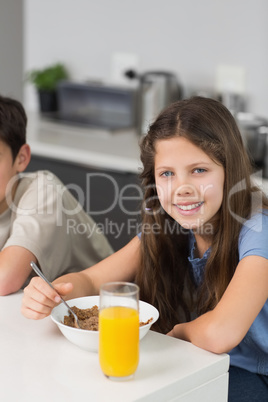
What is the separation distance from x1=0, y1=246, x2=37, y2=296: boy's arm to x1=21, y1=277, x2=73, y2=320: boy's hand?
169 millimetres

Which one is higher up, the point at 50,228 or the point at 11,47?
the point at 11,47

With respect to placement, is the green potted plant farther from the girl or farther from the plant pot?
the girl

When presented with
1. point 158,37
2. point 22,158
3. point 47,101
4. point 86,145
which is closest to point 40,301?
point 22,158

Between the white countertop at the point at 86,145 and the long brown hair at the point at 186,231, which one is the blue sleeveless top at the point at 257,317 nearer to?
the long brown hair at the point at 186,231

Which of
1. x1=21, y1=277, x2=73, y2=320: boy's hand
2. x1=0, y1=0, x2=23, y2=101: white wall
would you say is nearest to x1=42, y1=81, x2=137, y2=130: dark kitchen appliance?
x1=0, y1=0, x2=23, y2=101: white wall

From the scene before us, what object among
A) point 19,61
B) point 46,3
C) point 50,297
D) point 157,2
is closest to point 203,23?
point 157,2

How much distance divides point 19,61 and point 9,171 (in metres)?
2.31

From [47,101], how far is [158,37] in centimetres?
71

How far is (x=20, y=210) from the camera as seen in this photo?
1.61 meters

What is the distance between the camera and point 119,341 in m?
0.91

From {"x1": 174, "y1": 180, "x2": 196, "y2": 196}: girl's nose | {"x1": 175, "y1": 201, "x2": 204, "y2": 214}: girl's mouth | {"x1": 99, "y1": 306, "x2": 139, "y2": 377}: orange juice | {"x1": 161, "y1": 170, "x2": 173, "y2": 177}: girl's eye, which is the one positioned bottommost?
{"x1": 99, "y1": 306, "x2": 139, "y2": 377}: orange juice

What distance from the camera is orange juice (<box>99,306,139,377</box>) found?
2.98ft

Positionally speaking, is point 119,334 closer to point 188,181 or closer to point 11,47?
point 188,181

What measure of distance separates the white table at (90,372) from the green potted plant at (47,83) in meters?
2.31
